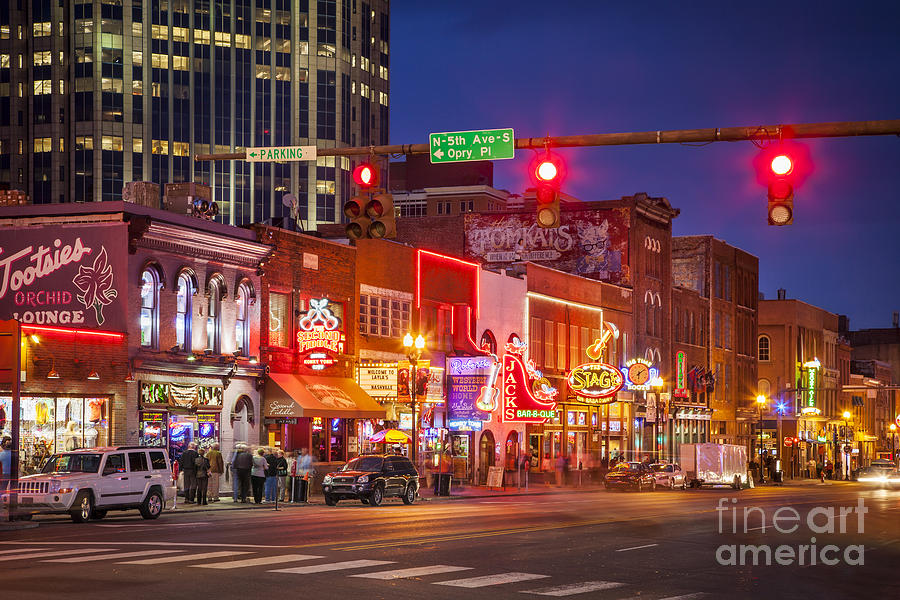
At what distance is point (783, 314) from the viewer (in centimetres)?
10888

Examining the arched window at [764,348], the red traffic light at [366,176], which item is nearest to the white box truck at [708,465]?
the arched window at [764,348]

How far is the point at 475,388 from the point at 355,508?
62.2 feet

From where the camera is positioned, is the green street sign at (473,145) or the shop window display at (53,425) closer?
the green street sign at (473,145)

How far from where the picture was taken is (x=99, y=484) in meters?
30.1

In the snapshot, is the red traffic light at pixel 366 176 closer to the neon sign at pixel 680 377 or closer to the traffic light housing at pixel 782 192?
the traffic light housing at pixel 782 192

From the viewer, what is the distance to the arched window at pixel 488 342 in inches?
2345

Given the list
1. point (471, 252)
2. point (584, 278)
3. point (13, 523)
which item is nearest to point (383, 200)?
point (13, 523)

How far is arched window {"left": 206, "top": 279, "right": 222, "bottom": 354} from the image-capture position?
42406mm

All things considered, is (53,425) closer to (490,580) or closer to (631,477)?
(490,580)

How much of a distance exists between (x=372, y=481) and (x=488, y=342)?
2199 centimetres

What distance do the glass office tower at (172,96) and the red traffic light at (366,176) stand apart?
111 metres

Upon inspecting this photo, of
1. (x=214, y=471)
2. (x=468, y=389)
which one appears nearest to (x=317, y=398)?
(x=214, y=471)

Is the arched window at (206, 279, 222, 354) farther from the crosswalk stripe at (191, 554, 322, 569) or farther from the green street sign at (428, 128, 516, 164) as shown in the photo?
the green street sign at (428, 128, 516, 164)

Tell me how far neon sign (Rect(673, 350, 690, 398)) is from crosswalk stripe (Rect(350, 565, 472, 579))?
64.2m
